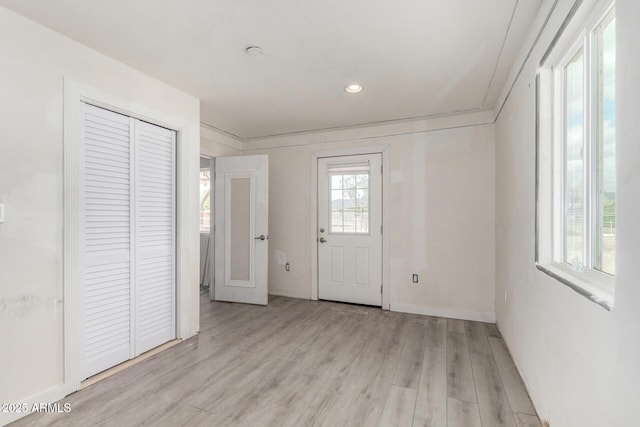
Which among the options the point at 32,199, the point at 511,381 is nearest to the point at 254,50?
the point at 32,199

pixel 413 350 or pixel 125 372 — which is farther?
pixel 413 350

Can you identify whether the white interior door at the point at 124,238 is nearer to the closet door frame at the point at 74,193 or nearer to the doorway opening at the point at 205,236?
the closet door frame at the point at 74,193

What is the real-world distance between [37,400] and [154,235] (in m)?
1.33

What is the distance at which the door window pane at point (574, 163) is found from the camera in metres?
1.46

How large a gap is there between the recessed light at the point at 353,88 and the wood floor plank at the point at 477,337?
2.58 m

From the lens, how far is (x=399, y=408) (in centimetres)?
194

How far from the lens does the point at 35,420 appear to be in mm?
1815

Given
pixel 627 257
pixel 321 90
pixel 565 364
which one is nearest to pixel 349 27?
pixel 321 90

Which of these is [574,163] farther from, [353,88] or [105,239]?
[105,239]

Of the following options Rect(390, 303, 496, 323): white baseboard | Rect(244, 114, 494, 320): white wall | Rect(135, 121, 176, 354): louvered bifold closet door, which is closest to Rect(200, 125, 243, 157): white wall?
Rect(135, 121, 176, 354): louvered bifold closet door

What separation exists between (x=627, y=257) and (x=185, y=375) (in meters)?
2.62

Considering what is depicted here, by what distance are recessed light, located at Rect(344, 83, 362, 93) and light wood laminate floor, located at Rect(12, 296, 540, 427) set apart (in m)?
2.39

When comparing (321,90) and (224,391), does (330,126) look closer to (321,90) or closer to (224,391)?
(321,90)

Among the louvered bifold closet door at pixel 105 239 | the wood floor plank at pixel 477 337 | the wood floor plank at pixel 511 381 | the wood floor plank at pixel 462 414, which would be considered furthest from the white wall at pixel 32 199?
the wood floor plank at pixel 477 337
